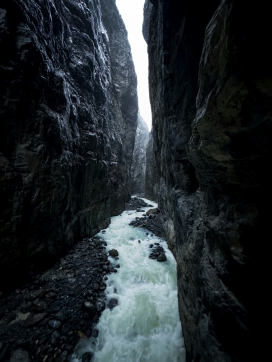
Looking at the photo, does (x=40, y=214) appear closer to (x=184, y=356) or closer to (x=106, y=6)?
(x=184, y=356)

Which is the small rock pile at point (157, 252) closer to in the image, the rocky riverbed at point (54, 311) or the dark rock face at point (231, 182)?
the rocky riverbed at point (54, 311)

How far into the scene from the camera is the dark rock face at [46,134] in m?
5.48

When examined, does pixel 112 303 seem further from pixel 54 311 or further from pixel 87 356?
pixel 54 311

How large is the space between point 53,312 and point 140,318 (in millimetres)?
3042

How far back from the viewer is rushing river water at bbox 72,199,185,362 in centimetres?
434

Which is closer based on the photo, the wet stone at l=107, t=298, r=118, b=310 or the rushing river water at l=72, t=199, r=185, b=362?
the rushing river water at l=72, t=199, r=185, b=362

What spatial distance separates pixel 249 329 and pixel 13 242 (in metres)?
7.06

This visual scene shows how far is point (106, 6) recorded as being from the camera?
69.4 ft

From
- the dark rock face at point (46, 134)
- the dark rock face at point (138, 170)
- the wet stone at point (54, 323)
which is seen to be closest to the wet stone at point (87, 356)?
the wet stone at point (54, 323)

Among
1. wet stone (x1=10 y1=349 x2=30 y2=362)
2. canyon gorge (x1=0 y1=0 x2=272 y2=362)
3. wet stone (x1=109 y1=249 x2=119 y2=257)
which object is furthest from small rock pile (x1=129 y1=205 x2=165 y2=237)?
wet stone (x1=10 y1=349 x2=30 y2=362)

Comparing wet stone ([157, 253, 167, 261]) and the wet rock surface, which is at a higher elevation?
wet stone ([157, 253, 167, 261])

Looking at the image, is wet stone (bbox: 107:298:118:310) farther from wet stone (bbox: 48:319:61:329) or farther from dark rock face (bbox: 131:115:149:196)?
dark rock face (bbox: 131:115:149:196)

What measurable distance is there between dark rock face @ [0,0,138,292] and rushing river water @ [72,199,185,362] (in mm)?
3677

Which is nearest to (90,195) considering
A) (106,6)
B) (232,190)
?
(232,190)
